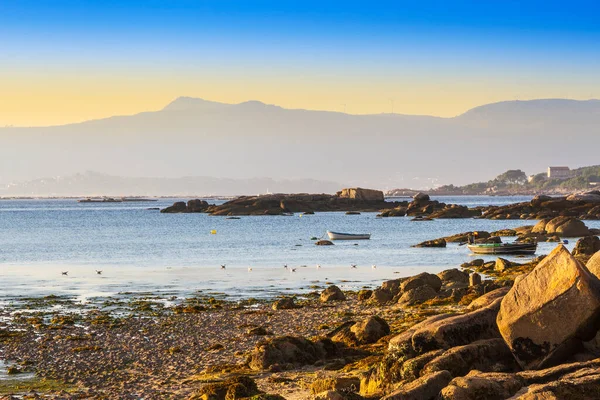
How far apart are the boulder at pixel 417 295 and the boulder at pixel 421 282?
31.7 inches

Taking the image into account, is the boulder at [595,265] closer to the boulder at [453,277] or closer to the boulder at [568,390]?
the boulder at [568,390]

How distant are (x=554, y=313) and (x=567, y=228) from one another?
68.9 metres

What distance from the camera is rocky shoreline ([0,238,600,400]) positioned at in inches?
609

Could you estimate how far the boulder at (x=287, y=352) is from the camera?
21.5 m

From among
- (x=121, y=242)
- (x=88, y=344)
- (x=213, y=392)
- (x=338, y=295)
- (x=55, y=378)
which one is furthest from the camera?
(x=121, y=242)

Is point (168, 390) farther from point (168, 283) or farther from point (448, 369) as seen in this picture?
point (168, 283)

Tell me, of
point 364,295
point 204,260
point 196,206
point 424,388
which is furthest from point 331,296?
point 196,206

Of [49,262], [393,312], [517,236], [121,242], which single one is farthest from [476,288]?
[121,242]

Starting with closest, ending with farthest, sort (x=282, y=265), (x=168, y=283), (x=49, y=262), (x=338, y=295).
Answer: (x=338, y=295), (x=168, y=283), (x=282, y=265), (x=49, y=262)

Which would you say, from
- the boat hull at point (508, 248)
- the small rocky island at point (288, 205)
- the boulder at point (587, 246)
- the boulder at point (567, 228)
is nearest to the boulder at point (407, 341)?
A: the boulder at point (587, 246)

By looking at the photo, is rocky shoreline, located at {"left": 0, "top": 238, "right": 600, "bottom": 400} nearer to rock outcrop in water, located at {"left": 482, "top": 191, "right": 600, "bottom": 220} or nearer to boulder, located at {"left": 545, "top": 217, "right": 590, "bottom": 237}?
boulder, located at {"left": 545, "top": 217, "right": 590, "bottom": 237}

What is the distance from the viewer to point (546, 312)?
51.6 ft

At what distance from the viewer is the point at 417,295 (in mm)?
33875

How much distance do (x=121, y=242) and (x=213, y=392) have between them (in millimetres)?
75411
